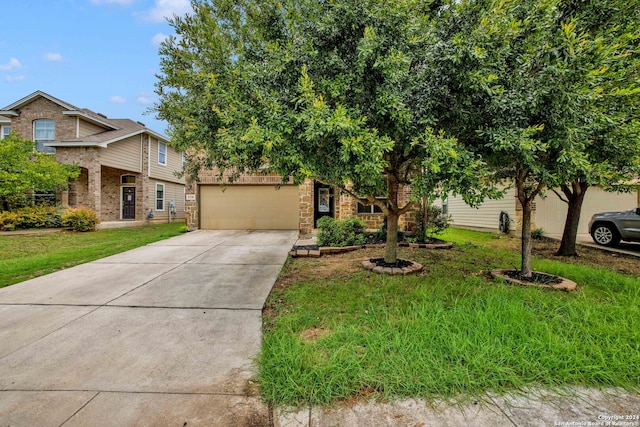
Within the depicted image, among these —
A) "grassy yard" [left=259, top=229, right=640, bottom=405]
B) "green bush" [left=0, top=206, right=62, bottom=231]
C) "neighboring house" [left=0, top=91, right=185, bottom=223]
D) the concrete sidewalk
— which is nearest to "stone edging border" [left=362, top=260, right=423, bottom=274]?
"grassy yard" [left=259, top=229, right=640, bottom=405]

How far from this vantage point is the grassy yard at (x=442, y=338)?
7.42 feet

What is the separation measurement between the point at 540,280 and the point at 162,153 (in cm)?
1919

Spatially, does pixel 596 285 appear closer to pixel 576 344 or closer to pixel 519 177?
pixel 519 177

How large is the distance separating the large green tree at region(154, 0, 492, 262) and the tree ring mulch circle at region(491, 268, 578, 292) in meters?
2.34

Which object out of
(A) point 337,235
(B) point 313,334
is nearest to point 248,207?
(A) point 337,235

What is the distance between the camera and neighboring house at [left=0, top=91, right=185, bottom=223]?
13.2m

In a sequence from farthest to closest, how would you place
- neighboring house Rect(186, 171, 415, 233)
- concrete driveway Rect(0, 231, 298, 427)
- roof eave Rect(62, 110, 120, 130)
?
roof eave Rect(62, 110, 120, 130), neighboring house Rect(186, 171, 415, 233), concrete driveway Rect(0, 231, 298, 427)

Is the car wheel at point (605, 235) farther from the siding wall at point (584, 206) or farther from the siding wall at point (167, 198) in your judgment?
the siding wall at point (167, 198)

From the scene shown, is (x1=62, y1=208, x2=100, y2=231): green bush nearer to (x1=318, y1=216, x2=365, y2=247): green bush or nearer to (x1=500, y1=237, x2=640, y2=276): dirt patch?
(x1=318, y1=216, x2=365, y2=247): green bush

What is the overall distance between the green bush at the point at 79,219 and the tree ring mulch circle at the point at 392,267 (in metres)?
12.0

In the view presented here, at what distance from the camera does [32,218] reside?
11633mm

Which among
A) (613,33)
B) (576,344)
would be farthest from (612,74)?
(576,344)

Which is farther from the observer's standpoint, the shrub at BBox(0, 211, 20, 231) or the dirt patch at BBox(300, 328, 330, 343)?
the shrub at BBox(0, 211, 20, 231)

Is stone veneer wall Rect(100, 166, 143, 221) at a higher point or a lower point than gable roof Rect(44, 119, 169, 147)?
lower
